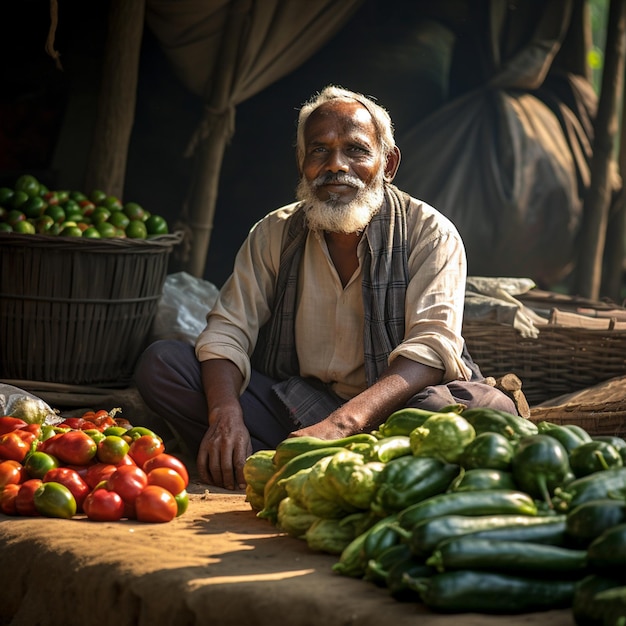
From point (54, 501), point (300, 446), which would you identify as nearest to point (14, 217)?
point (54, 501)

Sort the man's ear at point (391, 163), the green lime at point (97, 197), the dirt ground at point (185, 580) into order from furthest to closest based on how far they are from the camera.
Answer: the green lime at point (97, 197) → the man's ear at point (391, 163) → the dirt ground at point (185, 580)

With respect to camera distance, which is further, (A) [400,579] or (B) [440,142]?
(B) [440,142]

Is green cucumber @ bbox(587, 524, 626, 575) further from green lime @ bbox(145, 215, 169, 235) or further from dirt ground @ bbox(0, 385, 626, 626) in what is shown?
green lime @ bbox(145, 215, 169, 235)

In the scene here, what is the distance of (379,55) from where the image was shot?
690 cm

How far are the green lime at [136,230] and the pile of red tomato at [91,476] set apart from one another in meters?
1.63

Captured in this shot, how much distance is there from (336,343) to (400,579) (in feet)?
7.12

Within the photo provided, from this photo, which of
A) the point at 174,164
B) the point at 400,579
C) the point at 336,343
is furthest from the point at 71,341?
the point at 400,579

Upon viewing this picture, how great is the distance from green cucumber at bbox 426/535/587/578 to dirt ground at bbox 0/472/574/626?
0.10 m

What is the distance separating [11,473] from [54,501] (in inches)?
9.4

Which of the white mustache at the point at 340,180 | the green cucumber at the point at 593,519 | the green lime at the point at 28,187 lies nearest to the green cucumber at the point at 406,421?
the green cucumber at the point at 593,519

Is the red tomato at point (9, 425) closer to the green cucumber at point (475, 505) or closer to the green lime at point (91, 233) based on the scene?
the green lime at point (91, 233)

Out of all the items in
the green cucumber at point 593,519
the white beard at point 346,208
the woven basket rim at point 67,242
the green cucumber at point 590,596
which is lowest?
the green cucumber at point 590,596

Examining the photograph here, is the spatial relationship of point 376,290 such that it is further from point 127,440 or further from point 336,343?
point 127,440

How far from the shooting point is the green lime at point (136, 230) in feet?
16.4
